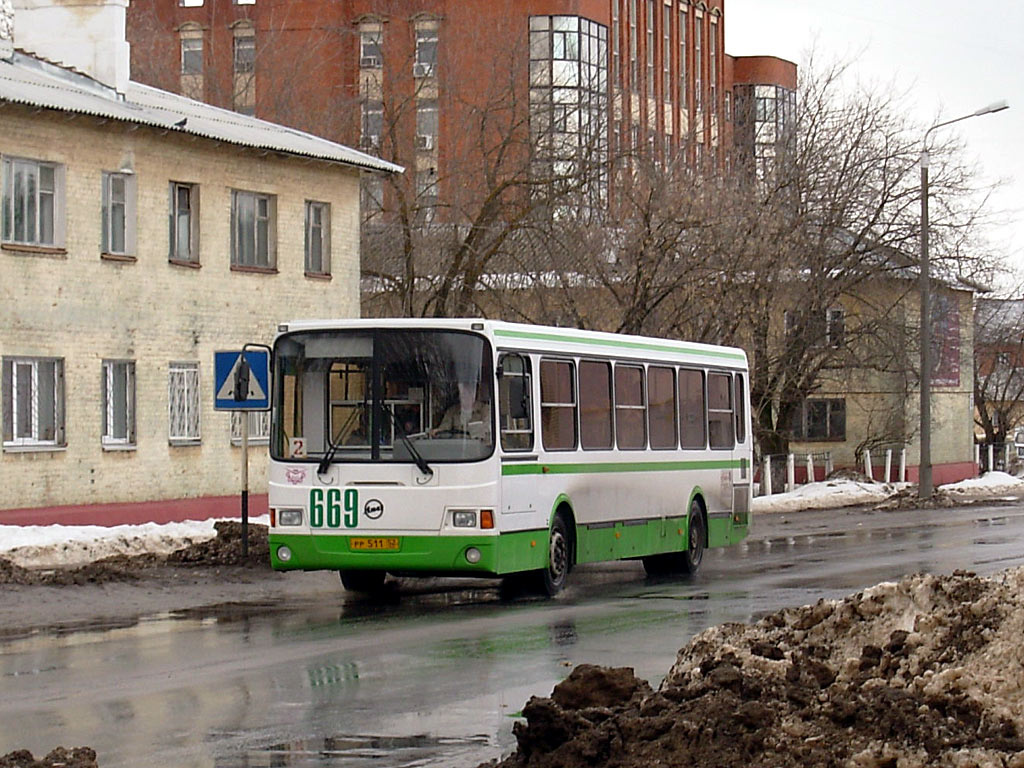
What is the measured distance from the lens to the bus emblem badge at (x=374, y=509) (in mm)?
16984

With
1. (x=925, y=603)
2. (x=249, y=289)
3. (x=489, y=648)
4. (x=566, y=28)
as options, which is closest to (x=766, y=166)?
(x=249, y=289)

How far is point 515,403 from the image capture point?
687 inches

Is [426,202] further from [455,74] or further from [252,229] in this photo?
[252,229]

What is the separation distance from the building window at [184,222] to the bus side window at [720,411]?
10.2m

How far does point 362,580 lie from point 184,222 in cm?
1207

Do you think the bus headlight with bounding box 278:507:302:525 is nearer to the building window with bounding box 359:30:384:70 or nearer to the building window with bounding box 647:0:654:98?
the building window with bounding box 359:30:384:70

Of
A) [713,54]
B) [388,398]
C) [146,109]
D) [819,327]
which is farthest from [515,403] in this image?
[713,54]

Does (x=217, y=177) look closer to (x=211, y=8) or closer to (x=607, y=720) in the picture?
(x=607, y=720)

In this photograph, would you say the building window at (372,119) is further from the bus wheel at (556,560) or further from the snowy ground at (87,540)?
the bus wheel at (556,560)

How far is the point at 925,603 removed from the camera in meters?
9.86

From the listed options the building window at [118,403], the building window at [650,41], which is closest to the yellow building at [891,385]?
the building window at [650,41]

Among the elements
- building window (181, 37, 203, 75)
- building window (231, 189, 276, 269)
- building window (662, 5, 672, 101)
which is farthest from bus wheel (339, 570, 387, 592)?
building window (662, 5, 672, 101)

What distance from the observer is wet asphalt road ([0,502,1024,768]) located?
939 centimetres

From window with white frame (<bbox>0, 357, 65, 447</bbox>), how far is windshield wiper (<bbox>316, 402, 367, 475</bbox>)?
979 centimetres
